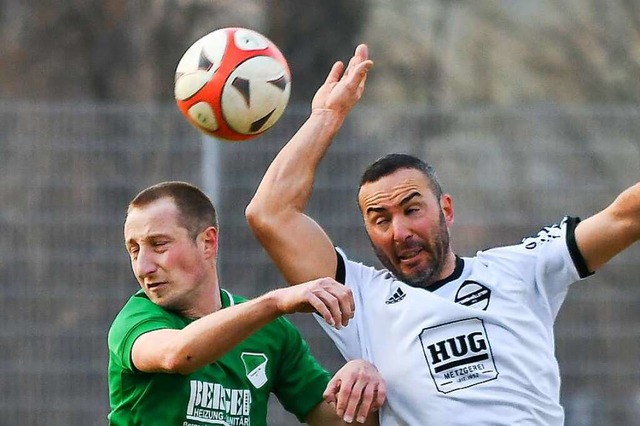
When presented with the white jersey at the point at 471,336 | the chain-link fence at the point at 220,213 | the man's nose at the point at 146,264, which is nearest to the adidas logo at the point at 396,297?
the white jersey at the point at 471,336

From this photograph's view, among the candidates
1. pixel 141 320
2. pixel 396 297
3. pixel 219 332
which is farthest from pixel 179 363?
pixel 396 297

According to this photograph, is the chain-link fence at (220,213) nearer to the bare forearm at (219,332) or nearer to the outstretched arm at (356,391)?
the outstretched arm at (356,391)

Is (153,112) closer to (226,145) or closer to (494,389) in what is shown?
(226,145)

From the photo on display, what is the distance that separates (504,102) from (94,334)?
30.7 ft

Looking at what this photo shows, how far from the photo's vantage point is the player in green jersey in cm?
574

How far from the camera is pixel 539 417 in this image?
6.24 metres

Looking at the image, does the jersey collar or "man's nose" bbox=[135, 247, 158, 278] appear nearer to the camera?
"man's nose" bbox=[135, 247, 158, 278]

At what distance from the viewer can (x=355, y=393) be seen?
576cm

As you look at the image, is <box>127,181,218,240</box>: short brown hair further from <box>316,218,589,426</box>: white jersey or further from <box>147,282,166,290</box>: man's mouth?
<box>316,218,589,426</box>: white jersey

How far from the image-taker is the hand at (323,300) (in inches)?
205

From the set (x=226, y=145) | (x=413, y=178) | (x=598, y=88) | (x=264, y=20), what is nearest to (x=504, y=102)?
(x=598, y=88)

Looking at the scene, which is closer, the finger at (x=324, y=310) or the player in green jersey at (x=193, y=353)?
the finger at (x=324, y=310)

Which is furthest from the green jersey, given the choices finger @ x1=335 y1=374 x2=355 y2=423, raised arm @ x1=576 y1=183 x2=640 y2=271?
raised arm @ x1=576 y1=183 x2=640 y2=271

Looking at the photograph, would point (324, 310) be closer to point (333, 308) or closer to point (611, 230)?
point (333, 308)
